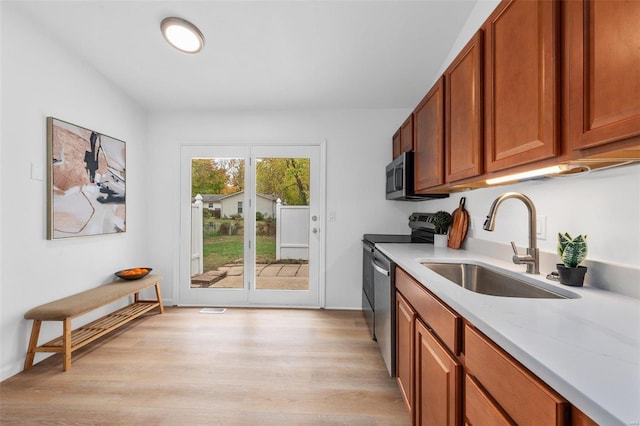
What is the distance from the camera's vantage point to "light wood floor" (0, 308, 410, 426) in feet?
5.11

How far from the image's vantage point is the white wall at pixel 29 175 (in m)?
1.86

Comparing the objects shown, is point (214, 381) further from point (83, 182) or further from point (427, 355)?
point (83, 182)

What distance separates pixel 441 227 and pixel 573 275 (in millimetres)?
1270

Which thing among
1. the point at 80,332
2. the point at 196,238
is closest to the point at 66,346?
the point at 80,332

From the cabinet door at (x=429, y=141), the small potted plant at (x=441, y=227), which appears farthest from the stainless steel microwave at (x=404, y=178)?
the small potted plant at (x=441, y=227)

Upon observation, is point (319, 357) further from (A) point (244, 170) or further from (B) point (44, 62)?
(B) point (44, 62)

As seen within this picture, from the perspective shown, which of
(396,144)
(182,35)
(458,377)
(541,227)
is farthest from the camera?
(396,144)

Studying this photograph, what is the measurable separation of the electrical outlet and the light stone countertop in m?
0.36

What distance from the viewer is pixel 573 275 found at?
3.49 feet

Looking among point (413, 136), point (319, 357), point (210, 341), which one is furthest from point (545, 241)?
point (210, 341)

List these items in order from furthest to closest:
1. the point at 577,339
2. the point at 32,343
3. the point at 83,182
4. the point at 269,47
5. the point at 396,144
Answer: the point at 396,144
the point at 83,182
the point at 269,47
the point at 32,343
the point at 577,339

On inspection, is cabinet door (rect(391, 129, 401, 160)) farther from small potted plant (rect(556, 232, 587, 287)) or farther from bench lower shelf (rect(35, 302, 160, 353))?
bench lower shelf (rect(35, 302, 160, 353))

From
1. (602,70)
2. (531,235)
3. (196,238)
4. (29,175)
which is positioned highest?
(602,70)

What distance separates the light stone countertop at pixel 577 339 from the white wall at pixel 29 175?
2750mm
